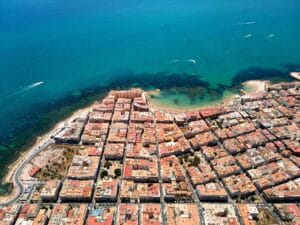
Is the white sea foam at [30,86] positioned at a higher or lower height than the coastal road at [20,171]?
higher

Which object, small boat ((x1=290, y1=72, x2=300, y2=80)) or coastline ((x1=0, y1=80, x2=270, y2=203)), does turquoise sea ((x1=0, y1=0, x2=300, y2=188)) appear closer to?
coastline ((x1=0, y1=80, x2=270, y2=203))

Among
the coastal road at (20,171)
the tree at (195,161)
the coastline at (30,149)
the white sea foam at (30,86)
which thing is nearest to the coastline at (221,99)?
the coastline at (30,149)

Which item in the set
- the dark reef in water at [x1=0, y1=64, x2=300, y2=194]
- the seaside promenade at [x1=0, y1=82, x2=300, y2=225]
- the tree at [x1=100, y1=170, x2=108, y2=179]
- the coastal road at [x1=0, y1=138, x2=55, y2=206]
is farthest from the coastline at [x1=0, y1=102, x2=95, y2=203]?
the tree at [x1=100, y1=170, x2=108, y2=179]

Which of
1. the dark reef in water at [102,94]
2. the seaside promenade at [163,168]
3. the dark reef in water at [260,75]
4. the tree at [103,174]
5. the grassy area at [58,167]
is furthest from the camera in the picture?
the dark reef in water at [260,75]

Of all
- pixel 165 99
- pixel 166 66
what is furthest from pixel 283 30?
pixel 165 99

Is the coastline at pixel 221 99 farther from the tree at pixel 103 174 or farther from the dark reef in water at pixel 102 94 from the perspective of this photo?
the tree at pixel 103 174

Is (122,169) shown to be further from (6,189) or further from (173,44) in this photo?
(173,44)
